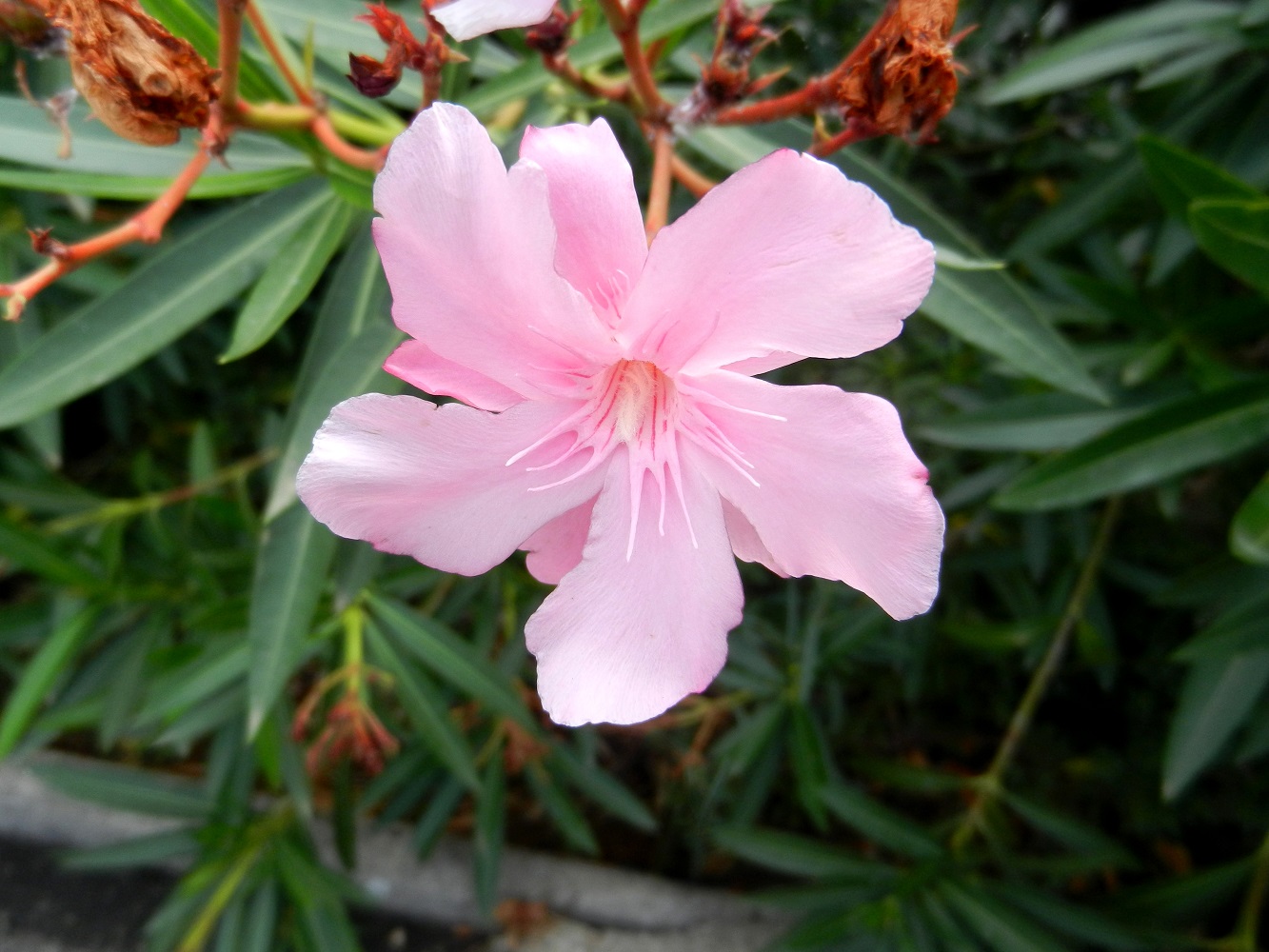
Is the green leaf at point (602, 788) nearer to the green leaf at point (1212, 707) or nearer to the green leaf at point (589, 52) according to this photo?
the green leaf at point (1212, 707)

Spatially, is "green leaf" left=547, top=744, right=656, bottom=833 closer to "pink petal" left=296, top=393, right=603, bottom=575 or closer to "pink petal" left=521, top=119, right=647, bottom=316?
"pink petal" left=296, top=393, right=603, bottom=575

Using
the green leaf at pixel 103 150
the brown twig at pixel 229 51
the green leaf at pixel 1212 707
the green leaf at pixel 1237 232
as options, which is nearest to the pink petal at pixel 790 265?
the brown twig at pixel 229 51

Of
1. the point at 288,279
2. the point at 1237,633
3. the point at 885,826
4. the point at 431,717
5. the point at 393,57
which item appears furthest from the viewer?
the point at 885,826

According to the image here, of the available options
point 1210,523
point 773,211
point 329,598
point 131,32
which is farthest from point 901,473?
point 1210,523

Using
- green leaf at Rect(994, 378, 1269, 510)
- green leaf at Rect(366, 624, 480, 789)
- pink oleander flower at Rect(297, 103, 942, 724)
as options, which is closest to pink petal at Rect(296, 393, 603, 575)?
pink oleander flower at Rect(297, 103, 942, 724)

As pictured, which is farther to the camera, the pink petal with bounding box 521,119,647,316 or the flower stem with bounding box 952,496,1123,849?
the flower stem with bounding box 952,496,1123,849

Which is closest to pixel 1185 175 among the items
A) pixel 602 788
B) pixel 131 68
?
pixel 131 68

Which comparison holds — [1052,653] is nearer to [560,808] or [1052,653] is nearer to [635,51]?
[560,808]
